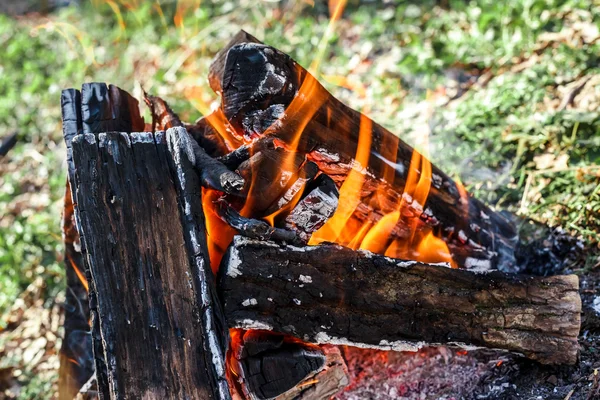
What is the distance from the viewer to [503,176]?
156 inches

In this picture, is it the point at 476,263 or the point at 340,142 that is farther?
the point at 476,263

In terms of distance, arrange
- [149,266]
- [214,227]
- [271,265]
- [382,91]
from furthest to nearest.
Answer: [382,91]
[214,227]
[271,265]
[149,266]

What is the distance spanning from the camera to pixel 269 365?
2.38m

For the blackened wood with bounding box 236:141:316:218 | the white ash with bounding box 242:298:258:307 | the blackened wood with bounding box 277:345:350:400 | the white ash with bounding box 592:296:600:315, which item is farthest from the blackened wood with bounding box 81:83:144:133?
the white ash with bounding box 592:296:600:315

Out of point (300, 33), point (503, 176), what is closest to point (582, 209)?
point (503, 176)

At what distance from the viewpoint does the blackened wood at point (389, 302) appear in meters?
2.34

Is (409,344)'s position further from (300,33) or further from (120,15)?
(120,15)

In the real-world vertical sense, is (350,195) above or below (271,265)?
above

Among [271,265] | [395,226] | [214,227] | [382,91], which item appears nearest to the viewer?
[271,265]

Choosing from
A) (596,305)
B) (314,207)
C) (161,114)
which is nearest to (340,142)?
(314,207)

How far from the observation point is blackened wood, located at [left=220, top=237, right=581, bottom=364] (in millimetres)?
2338

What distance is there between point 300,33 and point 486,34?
2096 mm

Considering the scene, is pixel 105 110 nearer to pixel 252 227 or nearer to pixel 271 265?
pixel 252 227

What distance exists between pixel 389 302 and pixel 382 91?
3.22 meters
